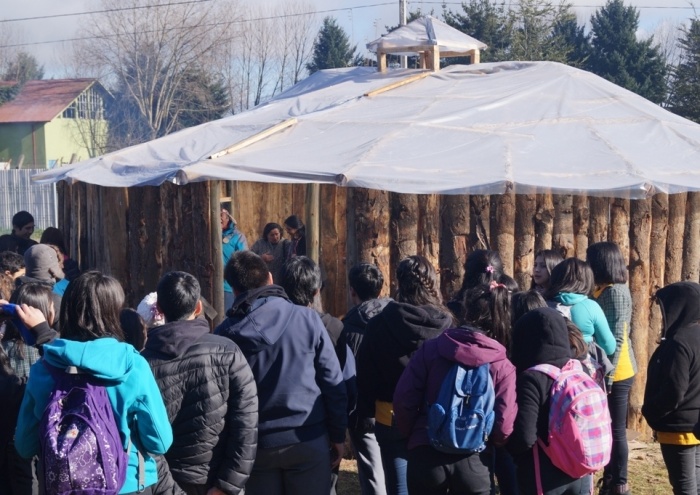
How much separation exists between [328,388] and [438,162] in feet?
11.2

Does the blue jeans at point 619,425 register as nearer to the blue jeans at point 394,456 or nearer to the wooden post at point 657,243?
the blue jeans at point 394,456

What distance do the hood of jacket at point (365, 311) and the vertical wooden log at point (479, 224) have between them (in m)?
2.58

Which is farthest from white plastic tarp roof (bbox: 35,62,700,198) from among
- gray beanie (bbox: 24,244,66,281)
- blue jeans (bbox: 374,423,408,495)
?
blue jeans (bbox: 374,423,408,495)

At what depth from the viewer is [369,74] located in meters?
11.5

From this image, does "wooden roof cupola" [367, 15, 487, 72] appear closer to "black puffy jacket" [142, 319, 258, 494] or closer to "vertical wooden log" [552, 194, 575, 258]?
"vertical wooden log" [552, 194, 575, 258]

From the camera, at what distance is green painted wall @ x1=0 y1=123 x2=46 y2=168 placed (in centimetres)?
4781

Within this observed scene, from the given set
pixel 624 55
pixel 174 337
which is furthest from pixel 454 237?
pixel 624 55

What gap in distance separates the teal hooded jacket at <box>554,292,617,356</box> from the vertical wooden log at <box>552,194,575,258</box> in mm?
2217

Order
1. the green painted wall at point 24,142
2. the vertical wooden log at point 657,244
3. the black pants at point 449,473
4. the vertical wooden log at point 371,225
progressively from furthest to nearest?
the green painted wall at point 24,142
the vertical wooden log at point 657,244
the vertical wooden log at point 371,225
the black pants at point 449,473

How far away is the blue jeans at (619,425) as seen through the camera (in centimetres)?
623

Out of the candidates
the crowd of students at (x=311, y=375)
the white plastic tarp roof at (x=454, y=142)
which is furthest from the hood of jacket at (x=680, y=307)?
the white plastic tarp roof at (x=454, y=142)

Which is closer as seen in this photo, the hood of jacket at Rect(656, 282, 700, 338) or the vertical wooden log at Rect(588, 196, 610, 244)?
the hood of jacket at Rect(656, 282, 700, 338)

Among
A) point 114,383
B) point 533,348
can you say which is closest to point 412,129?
point 533,348

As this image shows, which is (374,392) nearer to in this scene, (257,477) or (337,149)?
(257,477)
